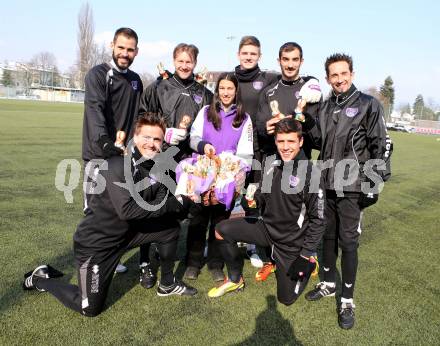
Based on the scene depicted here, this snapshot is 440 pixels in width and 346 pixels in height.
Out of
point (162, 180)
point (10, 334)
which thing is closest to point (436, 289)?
point (162, 180)

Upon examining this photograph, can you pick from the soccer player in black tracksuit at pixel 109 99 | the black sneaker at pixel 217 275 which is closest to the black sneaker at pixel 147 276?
the black sneaker at pixel 217 275

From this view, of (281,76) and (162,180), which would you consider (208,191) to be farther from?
(281,76)

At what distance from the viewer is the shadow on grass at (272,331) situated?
2996mm

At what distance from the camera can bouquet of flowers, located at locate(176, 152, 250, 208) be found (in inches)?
146

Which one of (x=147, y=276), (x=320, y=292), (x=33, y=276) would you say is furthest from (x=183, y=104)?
(x=320, y=292)

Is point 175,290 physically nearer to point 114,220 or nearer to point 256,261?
point 114,220

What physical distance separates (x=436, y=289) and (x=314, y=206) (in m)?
1.82

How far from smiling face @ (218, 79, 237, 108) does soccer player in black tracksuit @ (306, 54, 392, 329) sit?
0.91 metres

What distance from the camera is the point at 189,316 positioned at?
329 cm

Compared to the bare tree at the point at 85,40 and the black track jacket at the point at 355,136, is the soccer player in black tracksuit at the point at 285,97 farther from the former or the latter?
the bare tree at the point at 85,40

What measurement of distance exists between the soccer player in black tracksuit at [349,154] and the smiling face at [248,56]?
953 mm

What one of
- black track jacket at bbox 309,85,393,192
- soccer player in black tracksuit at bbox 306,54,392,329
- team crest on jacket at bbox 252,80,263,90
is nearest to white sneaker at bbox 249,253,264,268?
soccer player in black tracksuit at bbox 306,54,392,329

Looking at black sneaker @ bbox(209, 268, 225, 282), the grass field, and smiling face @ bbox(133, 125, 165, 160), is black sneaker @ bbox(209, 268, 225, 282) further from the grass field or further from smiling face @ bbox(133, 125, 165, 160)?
smiling face @ bbox(133, 125, 165, 160)

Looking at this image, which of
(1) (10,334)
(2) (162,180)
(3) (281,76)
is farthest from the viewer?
(3) (281,76)
